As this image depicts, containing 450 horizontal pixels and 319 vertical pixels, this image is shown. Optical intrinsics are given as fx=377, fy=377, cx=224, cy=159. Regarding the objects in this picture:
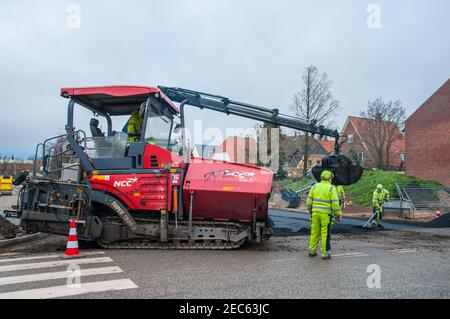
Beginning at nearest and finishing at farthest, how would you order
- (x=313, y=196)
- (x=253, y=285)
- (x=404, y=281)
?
(x=253, y=285) < (x=404, y=281) < (x=313, y=196)

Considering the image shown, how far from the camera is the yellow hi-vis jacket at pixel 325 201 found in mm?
6734

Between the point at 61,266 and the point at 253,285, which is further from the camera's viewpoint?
the point at 61,266

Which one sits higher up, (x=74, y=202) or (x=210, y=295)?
(x=74, y=202)

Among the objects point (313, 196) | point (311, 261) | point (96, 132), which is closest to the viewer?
A: point (311, 261)

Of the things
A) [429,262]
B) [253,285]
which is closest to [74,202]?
[253,285]

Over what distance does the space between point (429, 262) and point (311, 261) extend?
2.06m

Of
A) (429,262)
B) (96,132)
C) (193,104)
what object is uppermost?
(193,104)

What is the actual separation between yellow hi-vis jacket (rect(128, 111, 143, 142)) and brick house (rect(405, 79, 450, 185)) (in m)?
27.9

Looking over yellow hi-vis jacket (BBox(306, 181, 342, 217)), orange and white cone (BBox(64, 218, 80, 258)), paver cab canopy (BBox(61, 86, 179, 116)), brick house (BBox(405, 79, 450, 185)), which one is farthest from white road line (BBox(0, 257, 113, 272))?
brick house (BBox(405, 79, 450, 185))

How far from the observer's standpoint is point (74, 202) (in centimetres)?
710

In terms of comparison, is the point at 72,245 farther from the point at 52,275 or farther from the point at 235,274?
the point at 235,274

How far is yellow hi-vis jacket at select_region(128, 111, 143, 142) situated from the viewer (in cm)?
752
